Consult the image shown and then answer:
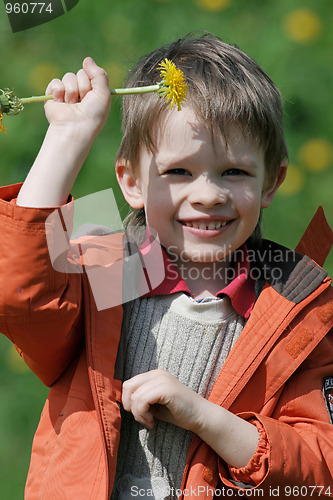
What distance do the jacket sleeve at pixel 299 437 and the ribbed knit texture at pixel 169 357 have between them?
0.32 ft

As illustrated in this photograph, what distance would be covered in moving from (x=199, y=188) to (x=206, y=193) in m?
0.02

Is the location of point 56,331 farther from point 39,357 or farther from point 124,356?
point 124,356

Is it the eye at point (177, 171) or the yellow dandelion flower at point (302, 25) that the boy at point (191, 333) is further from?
the yellow dandelion flower at point (302, 25)

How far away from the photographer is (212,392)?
1132 mm

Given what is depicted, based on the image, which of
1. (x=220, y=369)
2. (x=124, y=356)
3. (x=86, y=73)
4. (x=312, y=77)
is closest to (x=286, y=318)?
(x=220, y=369)

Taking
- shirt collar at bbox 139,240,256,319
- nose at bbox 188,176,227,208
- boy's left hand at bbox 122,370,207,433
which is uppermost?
nose at bbox 188,176,227,208

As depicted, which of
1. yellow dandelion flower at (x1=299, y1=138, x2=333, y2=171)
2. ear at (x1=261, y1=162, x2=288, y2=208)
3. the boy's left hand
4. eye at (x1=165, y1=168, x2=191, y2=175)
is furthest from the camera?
yellow dandelion flower at (x1=299, y1=138, x2=333, y2=171)

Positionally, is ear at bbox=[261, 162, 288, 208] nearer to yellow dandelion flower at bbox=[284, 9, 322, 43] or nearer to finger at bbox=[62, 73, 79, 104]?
finger at bbox=[62, 73, 79, 104]

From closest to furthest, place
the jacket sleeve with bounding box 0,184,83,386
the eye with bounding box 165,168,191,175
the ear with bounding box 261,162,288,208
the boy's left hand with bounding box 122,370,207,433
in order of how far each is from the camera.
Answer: the jacket sleeve with bounding box 0,184,83,386, the boy's left hand with bounding box 122,370,207,433, the eye with bounding box 165,168,191,175, the ear with bounding box 261,162,288,208

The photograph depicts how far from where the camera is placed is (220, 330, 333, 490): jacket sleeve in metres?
1.06

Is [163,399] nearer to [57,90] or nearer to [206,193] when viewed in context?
[206,193]

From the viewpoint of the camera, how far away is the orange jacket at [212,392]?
102 centimetres

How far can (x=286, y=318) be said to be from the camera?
1.16 meters

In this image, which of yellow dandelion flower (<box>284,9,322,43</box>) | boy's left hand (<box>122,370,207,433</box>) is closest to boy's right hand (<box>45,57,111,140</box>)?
boy's left hand (<box>122,370,207,433</box>)
